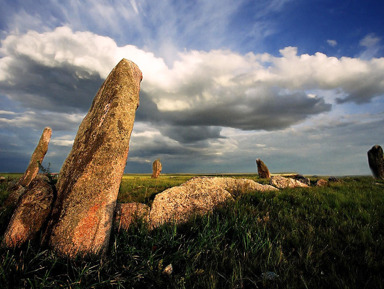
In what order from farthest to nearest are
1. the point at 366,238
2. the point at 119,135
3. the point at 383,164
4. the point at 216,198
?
the point at 383,164 < the point at 216,198 < the point at 119,135 < the point at 366,238

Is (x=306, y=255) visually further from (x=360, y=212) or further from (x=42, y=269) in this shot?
(x=42, y=269)

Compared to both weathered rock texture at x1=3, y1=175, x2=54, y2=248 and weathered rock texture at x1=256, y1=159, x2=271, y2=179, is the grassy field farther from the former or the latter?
weathered rock texture at x1=256, y1=159, x2=271, y2=179

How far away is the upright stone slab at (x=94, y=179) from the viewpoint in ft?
11.8

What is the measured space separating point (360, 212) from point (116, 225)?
6.49 m

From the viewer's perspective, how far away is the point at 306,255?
3.27m

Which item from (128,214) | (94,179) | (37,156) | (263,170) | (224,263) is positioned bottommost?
(224,263)

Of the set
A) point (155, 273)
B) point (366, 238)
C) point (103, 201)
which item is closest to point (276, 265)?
point (155, 273)

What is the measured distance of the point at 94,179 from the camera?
12.8 feet

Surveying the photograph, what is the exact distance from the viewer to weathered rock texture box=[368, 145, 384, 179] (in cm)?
2339

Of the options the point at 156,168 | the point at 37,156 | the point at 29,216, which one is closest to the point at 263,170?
the point at 156,168

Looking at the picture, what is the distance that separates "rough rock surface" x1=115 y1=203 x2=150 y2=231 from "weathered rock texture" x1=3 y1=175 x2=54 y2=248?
1.45 m

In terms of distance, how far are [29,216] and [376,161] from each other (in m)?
32.5

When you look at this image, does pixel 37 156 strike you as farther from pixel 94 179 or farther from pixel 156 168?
pixel 156 168

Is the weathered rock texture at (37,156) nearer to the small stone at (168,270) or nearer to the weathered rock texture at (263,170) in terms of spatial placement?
the small stone at (168,270)
